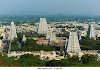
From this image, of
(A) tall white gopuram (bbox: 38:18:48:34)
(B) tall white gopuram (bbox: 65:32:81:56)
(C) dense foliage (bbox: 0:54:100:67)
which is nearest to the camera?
(C) dense foliage (bbox: 0:54:100:67)

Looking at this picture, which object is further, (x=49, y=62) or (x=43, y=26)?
(x=43, y=26)

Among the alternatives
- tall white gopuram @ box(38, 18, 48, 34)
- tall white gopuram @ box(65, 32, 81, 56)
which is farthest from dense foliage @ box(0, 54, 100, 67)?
tall white gopuram @ box(38, 18, 48, 34)

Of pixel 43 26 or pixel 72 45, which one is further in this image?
pixel 43 26

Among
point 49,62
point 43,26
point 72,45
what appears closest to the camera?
point 49,62

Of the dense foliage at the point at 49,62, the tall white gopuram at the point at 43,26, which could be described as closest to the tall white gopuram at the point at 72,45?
the dense foliage at the point at 49,62

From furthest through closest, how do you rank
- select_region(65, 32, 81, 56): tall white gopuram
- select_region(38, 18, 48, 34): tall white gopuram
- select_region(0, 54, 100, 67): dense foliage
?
select_region(38, 18, 48, 34): tall white gopuram < select_region(65, 32, 81, 56): tall white gopuram < select_region(0, 54, 100, 67): dense foliage

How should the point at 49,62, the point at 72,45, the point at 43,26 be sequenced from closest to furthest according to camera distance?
1. the point at 49,62
2. the point at 72,45
3. the point at 43,26

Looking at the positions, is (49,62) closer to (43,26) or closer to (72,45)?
(72,45)

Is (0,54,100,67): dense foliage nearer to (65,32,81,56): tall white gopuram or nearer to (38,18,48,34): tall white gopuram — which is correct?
(65,32,81,56): tall white gopuram

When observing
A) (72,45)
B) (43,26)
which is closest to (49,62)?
(72,45)

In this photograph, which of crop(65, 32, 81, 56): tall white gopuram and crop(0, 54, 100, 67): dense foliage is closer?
crop(0, 54, 100, 67): dense foliage

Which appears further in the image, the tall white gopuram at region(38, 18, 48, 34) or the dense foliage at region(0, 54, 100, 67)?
the tall white gopuram at region(38, 18, 48, 34)
